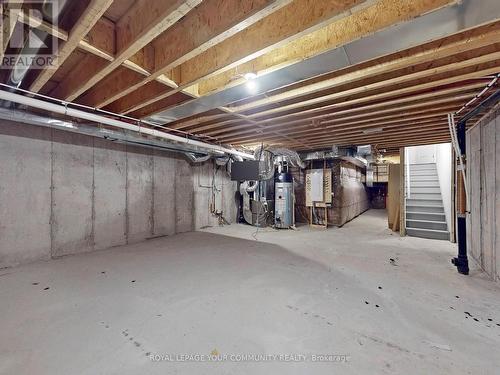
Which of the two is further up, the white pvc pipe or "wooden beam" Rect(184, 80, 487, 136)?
"wooden beam" Rect(184, 80, 487, 136)

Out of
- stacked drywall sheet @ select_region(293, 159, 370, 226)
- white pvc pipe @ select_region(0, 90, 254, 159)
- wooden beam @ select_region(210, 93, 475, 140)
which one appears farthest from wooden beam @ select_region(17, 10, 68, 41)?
stacked drywall sheet @ select_region(293, 159, 370, 226)

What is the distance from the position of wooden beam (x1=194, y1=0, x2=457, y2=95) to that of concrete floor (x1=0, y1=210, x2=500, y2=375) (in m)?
2.15

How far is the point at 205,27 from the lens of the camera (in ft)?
5.22

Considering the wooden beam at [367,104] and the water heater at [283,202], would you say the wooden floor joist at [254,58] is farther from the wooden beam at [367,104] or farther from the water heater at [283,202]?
the water heater at [283,202]

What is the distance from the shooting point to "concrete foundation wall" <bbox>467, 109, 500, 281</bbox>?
2.50 meters

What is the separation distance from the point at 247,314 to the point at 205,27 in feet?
7.51

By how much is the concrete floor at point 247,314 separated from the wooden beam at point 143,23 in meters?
2.13

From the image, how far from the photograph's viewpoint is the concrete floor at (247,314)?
1370 mm

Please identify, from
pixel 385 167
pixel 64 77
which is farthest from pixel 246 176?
pixel 385 167

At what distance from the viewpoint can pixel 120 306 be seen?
2.00m

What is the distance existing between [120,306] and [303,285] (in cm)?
184

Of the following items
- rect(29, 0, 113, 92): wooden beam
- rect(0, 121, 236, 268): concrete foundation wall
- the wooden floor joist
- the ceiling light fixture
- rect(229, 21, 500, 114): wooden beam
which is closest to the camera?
rect(29, 0, 113, 92): wooden beam

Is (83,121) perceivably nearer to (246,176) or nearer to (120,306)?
(120,306)

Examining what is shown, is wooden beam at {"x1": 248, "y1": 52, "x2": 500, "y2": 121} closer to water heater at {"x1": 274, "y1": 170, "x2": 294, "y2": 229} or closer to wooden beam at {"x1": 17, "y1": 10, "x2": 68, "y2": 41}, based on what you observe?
wooden beam at {"x1": 17, "y1": 10, "x2": 68, "y2": 41}
